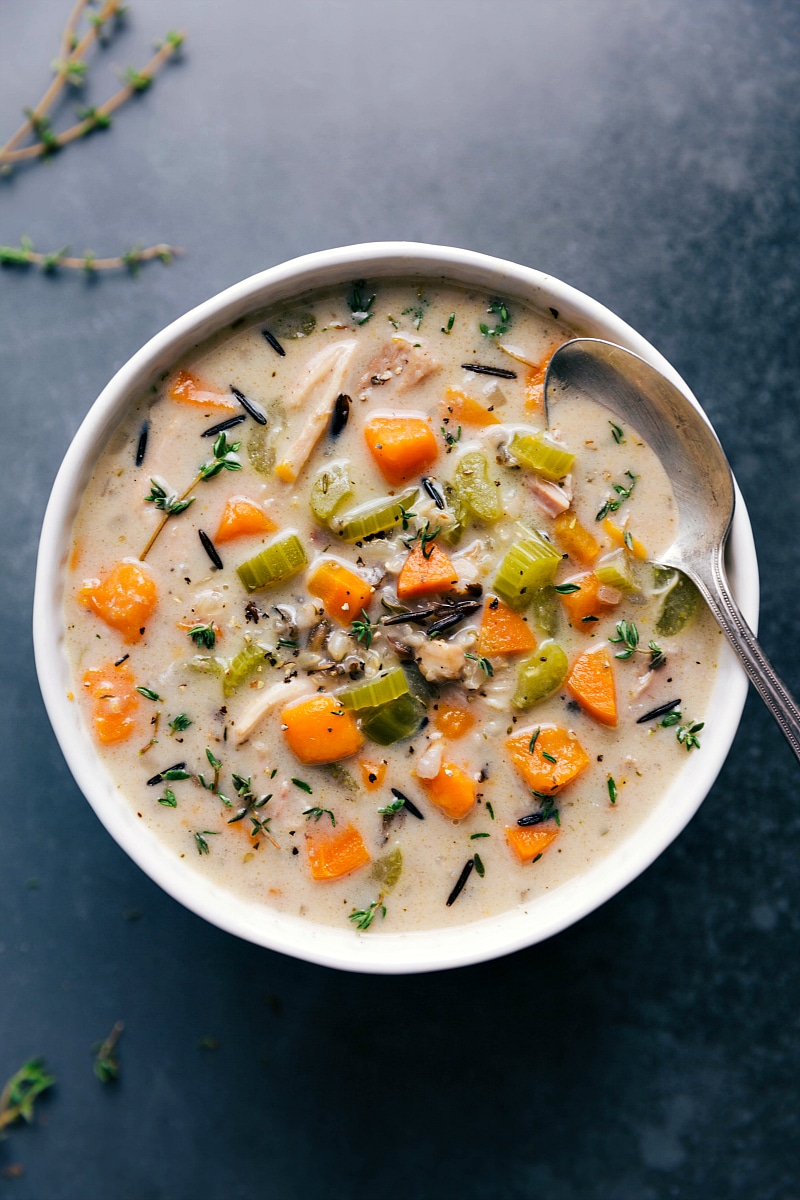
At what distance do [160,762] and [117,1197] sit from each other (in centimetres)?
175

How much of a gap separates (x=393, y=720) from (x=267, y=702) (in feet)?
1.23

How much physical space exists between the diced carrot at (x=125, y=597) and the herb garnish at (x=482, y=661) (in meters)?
0.94

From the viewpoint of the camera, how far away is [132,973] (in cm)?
337

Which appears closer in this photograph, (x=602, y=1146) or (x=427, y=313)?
(x=427, y=313)

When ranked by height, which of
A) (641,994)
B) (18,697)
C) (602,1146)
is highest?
(18,697)

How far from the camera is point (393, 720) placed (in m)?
2.77

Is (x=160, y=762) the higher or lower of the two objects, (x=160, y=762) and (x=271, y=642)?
the lower

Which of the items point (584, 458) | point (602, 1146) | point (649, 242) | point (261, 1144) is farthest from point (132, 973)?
point (649, 242)

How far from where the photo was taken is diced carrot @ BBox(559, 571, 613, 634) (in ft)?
9.16

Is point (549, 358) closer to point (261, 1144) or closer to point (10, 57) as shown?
point (10, 57)

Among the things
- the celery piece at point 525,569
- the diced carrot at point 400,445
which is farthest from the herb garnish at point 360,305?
the celery piece at point 525,569

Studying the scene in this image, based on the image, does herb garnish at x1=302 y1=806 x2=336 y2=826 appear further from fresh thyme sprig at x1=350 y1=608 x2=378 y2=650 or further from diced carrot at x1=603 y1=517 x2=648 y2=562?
diced carrot at x1=603 y1=517 x2=648 y2=562

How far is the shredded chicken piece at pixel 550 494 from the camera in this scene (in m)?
2.76

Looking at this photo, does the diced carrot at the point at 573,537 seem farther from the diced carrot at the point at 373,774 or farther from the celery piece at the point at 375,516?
the diced carrot at the point at 373,774
